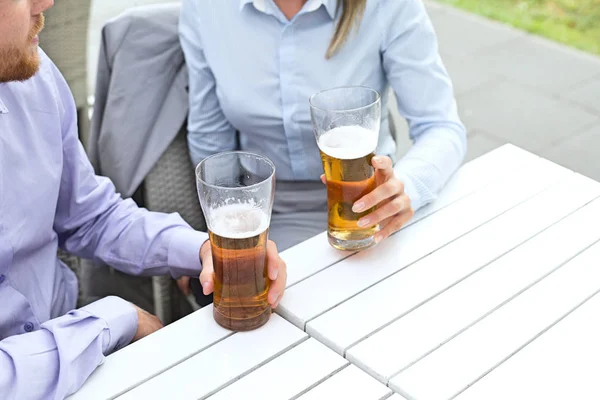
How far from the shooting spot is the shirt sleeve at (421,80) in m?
1.80

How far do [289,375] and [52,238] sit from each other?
65 cm

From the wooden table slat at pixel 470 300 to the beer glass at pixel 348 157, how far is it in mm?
221

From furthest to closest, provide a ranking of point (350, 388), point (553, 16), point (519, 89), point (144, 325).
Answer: point (553, 16), point (519, 89), point (144, 325), point (350, 388)

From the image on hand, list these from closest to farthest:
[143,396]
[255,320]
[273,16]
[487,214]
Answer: [143,396], [255,320], [487,214], [273,16]

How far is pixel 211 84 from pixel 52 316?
670 millimetres

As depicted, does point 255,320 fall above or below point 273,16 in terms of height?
below

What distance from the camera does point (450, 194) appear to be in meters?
1.71

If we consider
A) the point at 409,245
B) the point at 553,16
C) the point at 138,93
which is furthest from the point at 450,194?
the point at 553,16

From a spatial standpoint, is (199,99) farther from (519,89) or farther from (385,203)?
(519,89)

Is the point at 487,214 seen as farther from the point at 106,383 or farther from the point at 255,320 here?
the point at 106,383

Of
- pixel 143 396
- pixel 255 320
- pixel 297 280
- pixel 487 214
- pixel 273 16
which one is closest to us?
pixel 143 396

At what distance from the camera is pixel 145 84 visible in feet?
6.53

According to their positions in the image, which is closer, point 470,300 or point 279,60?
point 470,300

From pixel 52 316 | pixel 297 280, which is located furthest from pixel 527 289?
pixel 52 316
